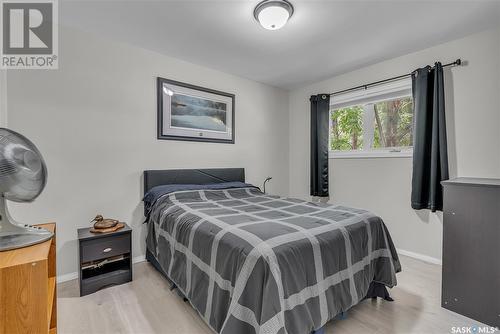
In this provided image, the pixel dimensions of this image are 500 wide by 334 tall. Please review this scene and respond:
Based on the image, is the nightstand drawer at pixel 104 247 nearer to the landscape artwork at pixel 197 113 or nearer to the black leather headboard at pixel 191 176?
the black leather headboard at pixel 191 176

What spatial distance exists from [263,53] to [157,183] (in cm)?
190

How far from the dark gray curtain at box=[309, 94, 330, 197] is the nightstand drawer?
2.55 meters

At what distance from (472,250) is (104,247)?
2.85m

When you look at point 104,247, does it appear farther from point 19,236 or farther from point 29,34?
point 29,34

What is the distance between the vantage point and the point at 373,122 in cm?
317

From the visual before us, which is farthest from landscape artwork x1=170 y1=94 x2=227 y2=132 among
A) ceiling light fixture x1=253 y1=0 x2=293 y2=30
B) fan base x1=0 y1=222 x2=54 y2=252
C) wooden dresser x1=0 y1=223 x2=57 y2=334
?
wooden dresser x1=0 y1=223 x2=57 y2=334

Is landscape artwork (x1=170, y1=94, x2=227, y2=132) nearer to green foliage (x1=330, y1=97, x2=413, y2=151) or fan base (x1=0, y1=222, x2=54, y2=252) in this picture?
green foliage (x1=330, y1=97, x2=413, y2=151)

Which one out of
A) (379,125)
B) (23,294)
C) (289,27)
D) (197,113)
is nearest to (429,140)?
(379,125)

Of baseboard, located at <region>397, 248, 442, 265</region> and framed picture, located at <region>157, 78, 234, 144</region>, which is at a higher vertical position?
framed picture, located at <region>157, 78, 234, 144</region>

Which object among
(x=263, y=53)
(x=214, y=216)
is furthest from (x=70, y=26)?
(x=214, y=216)

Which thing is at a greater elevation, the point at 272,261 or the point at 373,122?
the point at 373,122

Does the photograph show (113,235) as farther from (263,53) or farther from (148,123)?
(263,53)

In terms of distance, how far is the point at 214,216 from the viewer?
5.77 ft

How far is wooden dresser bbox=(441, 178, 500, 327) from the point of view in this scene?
161 cm
